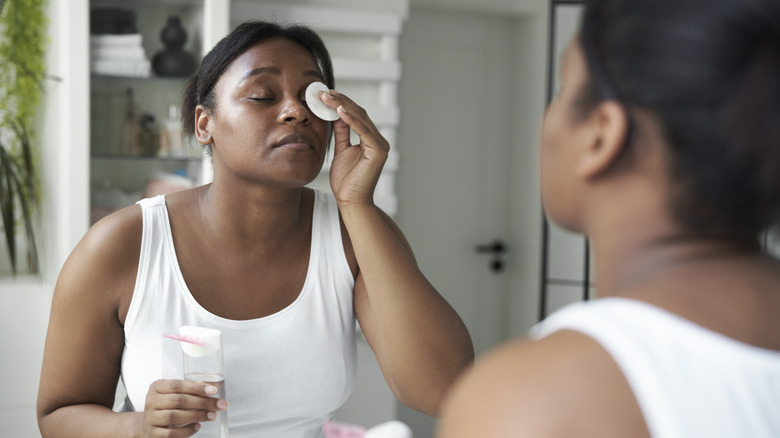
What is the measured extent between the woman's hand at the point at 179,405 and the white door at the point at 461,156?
2103mm

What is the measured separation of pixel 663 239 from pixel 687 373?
4.3 inches

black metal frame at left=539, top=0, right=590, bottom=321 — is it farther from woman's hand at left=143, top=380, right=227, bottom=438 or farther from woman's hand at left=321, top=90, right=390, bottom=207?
woman's hand at left=143, top=380, right=227, bottom=438

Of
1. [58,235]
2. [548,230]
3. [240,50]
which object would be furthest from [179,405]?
[548,230]

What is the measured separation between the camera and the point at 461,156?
3113mm

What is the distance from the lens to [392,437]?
64 centimetres

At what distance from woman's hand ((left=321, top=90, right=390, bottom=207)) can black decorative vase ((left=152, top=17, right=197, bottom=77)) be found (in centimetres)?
128

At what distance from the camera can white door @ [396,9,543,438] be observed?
3.01m

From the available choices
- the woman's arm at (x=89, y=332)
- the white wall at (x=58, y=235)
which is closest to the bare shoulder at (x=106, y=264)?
the woman's arm at (x=89, y=332)

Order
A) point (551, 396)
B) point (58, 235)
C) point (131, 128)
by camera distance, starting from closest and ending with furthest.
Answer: point (551, 396) < point (58, 235) < point (131, 128)

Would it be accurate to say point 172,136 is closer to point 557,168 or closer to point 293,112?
point 293,112

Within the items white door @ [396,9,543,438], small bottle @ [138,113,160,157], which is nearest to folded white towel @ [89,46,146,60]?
small bottle @ [138,113,160,157]

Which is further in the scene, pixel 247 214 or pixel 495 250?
pixel 495 250

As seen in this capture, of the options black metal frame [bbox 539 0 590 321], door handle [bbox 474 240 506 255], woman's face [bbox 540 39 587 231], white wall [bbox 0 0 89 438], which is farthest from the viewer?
door handle [bbox 474 240 506 255]

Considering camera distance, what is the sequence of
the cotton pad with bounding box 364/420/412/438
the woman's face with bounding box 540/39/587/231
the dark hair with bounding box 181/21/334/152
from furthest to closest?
the dark hair with bounding box 181/21/334/152, the cotton pad with bounding box 364/420/412/438, the woman's face with bounding box 540/39/587/231
